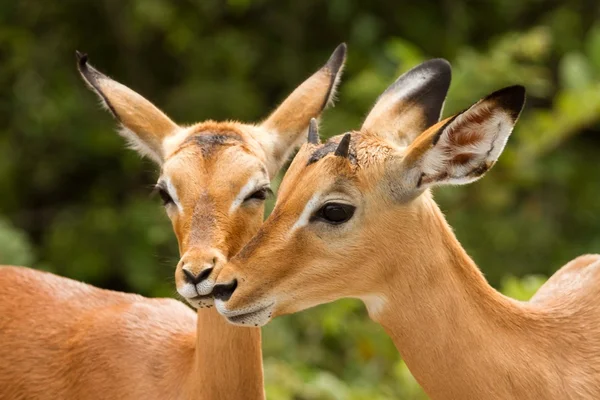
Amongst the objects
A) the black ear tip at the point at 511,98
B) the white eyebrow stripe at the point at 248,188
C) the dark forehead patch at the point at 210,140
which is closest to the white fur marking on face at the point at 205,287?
the white eyebrow stripe at the point at 248,188

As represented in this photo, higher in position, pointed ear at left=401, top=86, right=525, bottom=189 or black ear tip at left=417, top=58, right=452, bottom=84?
black ear tip at left=417, top=58, right=452, bottom=84

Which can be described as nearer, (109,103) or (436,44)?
(109,103)

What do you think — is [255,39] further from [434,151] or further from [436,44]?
[434,151]

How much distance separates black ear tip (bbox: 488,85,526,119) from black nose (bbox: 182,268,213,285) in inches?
44.6

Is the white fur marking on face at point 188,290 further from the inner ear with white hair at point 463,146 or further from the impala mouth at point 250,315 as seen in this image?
the inner ear with white hair at point 463,146

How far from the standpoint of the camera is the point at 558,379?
12.3ft

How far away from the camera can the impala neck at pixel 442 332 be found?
367 cm

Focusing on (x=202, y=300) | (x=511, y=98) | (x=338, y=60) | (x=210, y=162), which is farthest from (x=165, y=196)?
(x=511, y=98)

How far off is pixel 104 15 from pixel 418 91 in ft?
21.2

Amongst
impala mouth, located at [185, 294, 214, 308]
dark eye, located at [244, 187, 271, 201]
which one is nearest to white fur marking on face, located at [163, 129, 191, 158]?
dark eye, located at [244, 187, 271, 201]

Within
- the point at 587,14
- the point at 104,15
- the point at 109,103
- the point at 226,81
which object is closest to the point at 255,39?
the point at 226,81

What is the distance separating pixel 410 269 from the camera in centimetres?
368

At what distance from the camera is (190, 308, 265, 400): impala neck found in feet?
13.9

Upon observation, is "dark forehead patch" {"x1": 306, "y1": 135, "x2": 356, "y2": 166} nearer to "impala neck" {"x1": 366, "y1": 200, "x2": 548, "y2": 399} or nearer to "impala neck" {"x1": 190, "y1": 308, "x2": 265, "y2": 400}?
"impala neck" {"x1": 366, "y1": 200, "x2": 548, "y2": 399}
